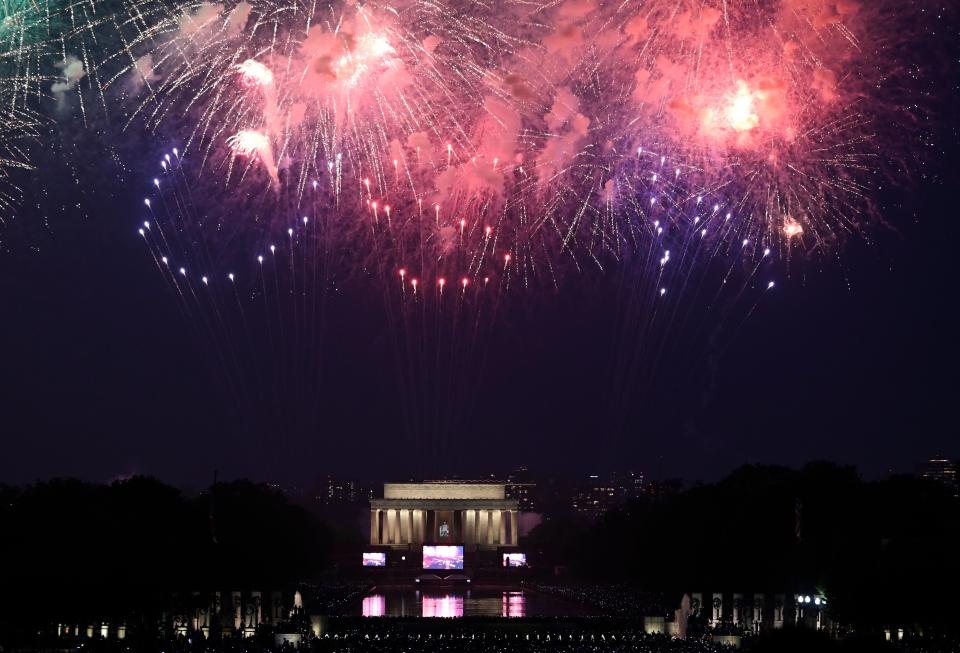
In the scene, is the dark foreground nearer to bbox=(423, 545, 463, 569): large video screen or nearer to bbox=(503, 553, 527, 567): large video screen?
bbox=(423, 545, 463, 569): large video screen

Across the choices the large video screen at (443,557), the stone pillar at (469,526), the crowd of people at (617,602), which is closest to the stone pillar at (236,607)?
the crowd of people at (617,602)

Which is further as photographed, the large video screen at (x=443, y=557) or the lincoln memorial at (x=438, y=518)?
the lincoln memorial at (x=438, y=518)

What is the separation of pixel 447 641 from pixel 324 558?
208 ft

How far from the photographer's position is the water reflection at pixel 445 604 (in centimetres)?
6059

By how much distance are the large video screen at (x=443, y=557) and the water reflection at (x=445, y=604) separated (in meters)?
6.16

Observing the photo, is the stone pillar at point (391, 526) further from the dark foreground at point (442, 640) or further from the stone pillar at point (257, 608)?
the dark foreground at point (442, 640)

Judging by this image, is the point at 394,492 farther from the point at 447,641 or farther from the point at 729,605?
the point at 447,641

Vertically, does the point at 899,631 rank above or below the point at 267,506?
below

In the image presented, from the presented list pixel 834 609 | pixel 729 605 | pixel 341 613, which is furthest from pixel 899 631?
pixel 341 613

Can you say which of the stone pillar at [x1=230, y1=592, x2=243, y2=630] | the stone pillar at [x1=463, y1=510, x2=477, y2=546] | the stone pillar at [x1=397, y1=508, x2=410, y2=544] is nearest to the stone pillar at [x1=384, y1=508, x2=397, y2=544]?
the stone pillar at [x1=397, y1=508, x2=410, y2=544]

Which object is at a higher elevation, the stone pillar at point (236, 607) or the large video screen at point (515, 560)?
the large video screen at point (515, 560)

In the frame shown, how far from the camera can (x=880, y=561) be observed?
58.2m

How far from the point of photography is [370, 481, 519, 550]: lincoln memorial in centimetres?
13462

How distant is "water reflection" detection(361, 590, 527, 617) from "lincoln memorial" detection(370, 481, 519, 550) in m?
50.0
